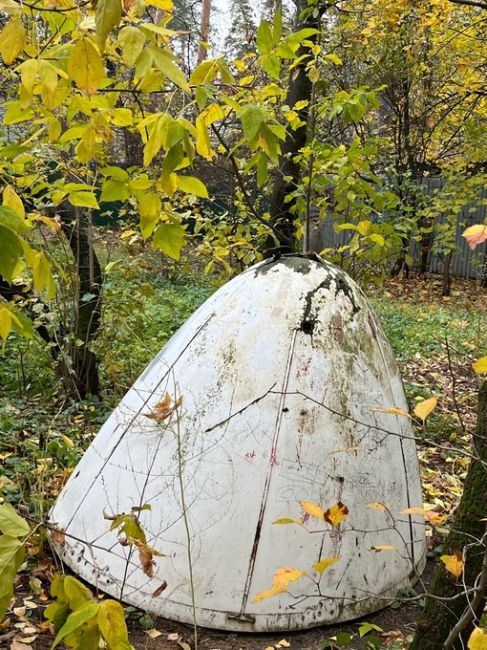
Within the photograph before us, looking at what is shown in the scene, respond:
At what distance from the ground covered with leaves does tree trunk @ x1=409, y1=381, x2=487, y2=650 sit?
145 millimetres

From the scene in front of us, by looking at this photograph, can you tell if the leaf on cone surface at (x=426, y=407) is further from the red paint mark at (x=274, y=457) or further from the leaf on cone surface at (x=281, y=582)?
the red paint mark at (x=274, y=457)

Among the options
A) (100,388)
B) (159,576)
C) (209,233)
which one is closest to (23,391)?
(100,388)

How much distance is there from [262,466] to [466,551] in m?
0.85

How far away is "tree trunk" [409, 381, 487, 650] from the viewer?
6.19 feet

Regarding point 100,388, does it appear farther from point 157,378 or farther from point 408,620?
point 408,620

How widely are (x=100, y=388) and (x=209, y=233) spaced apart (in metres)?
1.77

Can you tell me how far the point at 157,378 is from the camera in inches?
113

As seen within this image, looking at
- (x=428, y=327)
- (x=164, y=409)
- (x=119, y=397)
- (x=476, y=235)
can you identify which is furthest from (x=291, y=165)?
(x=428, y=327)

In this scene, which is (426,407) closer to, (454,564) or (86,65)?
(454,564)

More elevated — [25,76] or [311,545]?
[25,76]

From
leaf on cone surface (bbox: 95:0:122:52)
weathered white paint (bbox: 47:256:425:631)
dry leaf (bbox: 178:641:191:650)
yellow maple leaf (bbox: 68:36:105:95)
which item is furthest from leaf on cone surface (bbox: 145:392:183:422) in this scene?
leaf on cone surface (bbox: 95:0:122:52)

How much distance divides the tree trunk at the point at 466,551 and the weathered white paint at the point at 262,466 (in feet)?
1.47

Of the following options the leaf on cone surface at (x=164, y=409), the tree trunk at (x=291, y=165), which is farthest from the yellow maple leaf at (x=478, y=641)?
the tree trunk at (x=291, y=165)

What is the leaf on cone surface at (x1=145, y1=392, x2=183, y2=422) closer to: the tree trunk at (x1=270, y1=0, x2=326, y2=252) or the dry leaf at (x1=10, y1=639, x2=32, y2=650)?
the dry leaf at (x1=10, y1=639, x2=32, y2=650)
